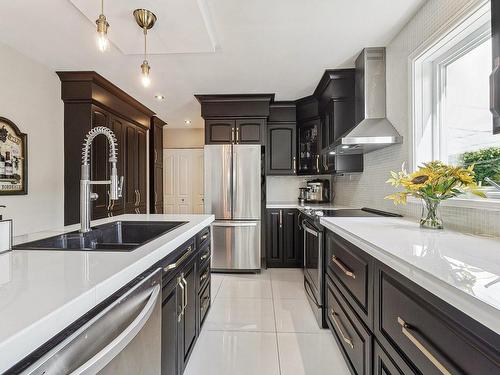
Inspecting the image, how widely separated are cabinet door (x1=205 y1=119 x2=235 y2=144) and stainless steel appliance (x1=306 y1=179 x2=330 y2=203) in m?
1.44

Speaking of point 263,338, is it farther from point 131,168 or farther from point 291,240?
point 131,168

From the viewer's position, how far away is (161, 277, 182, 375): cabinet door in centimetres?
122

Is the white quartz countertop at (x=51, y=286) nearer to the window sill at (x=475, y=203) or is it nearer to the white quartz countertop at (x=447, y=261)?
the white quartz countertop at (x=447, y=261)

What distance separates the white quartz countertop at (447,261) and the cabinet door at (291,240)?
2.22m

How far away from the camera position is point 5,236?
1043 mm

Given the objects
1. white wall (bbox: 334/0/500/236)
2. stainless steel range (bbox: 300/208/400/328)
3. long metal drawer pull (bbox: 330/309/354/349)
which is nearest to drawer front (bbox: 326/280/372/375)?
long metal drawer pull (bbox: 330/309/354/349)

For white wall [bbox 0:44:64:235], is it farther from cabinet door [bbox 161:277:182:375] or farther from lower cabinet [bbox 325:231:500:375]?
lower cabinet [bbox 325:231:500:375]

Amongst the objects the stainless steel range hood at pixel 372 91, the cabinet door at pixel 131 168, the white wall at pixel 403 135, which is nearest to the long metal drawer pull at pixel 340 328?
the white wall at pixel 403 135

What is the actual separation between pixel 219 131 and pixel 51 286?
10.9 ft

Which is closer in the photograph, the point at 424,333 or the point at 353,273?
the point at 424,333

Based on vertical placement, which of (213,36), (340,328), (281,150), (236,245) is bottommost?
(340,328)

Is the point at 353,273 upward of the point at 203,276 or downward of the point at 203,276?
upward

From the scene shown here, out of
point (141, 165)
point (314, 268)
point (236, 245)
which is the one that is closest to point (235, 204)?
point (236, 245)

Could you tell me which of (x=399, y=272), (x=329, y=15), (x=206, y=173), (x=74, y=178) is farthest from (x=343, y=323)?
(x=74, y=178)
